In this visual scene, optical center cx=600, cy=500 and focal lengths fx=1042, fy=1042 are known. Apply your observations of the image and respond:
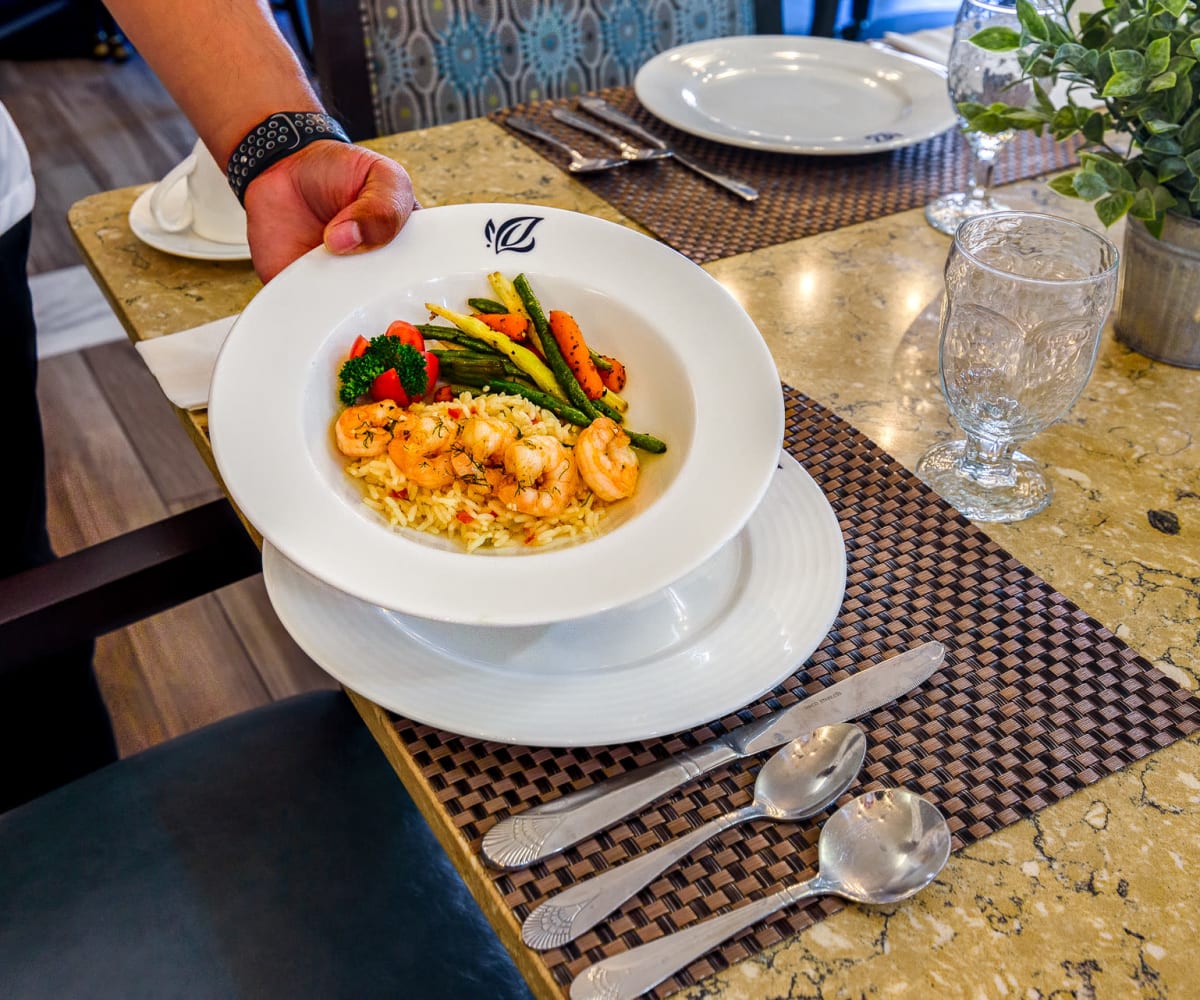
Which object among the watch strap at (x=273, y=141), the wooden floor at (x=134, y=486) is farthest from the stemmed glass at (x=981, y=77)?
the wooden floor at (x=134, y=486)

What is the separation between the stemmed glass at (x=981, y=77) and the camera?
3.85ft

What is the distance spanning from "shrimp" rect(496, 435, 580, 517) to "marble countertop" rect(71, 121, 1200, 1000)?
336 mm

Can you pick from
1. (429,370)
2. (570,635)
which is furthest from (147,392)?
(570,635)

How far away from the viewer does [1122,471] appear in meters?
0.94

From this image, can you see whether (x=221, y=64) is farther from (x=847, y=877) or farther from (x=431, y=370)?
(x=847, y=877)

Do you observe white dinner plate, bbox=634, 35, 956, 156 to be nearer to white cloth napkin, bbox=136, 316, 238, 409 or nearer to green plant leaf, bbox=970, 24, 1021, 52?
green plant leaf, bbox=970, 24, 1021, 52

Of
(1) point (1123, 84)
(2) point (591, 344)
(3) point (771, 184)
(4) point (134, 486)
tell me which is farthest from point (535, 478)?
(4) point (134, 486)

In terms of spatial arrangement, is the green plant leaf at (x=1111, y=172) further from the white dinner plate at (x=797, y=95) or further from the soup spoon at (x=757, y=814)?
the soup spoon at (x=757, y=814)

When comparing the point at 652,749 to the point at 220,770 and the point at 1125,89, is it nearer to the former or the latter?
the point at 220,770

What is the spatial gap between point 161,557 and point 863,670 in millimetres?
617

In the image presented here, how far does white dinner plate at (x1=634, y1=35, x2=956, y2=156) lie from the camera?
1.40 m

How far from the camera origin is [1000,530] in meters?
0.87

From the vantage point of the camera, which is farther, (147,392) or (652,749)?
(147,392)

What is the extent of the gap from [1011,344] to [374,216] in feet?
1.82
